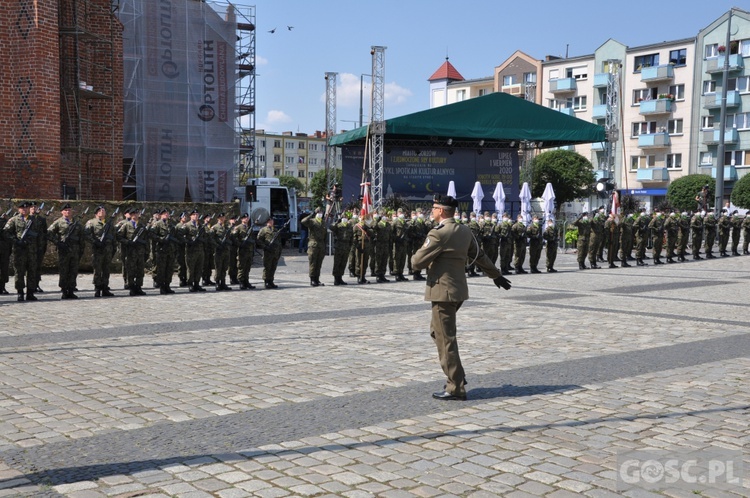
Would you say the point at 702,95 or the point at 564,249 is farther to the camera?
the point at 702,95

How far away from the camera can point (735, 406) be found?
6426mm

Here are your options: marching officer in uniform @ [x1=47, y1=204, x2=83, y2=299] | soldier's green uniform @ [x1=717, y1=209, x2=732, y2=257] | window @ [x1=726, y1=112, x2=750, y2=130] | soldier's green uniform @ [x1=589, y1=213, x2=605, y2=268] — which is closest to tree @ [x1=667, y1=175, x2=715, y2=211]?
window @ [x1=726, y1=112, x2=750, y2=130]

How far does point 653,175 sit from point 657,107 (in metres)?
5.39

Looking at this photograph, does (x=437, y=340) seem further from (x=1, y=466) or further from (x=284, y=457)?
(x=1, y=466)

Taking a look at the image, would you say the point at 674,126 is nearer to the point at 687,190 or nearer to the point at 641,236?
the point at 687,190

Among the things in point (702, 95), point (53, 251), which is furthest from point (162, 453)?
point (702, 95)

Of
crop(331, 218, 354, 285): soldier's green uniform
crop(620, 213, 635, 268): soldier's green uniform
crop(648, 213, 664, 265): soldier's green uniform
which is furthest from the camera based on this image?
crop(648, 213, 664, 265): soldier's green uniform

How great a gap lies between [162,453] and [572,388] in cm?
377

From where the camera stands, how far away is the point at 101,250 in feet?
50.2

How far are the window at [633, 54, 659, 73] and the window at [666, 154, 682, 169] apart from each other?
7563 mm

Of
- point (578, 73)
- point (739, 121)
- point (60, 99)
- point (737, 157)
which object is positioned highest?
point (578, 73)

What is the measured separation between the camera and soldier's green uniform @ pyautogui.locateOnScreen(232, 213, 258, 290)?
56.2ft

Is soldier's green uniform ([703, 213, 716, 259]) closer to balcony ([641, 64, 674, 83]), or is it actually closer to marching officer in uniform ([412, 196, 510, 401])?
marching officer in uniform ([412, 196, 510, 401])

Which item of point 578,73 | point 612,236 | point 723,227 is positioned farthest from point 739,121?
point 612,236
